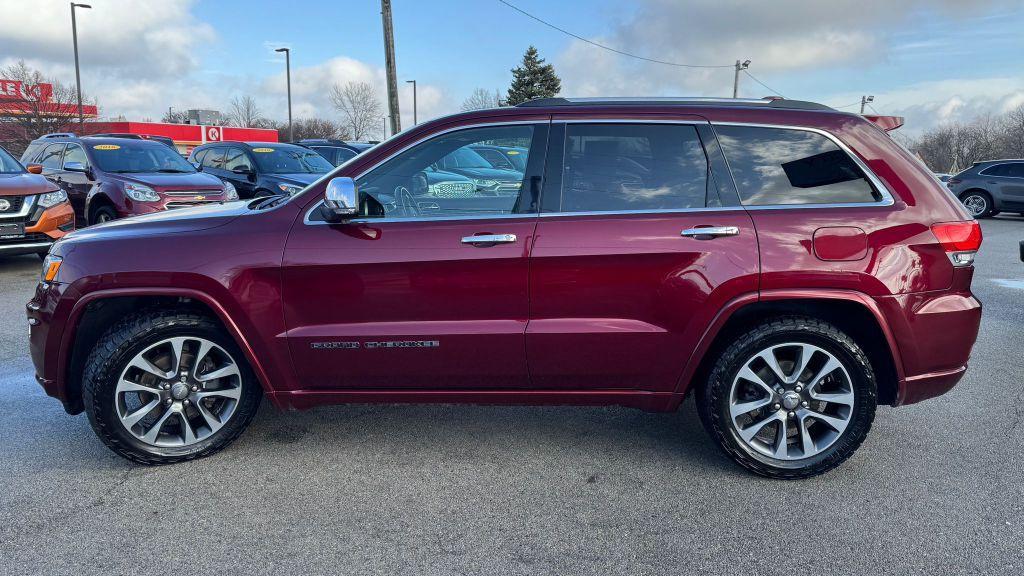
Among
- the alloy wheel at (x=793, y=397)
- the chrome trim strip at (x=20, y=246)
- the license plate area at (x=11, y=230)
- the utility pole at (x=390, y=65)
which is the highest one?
the utility pole at (x=390, y=65)

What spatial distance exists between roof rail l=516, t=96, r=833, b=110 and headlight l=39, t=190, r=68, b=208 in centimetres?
747

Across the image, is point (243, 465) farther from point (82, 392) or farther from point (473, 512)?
point (473, 512)

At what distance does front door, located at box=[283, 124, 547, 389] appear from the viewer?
10.7 ft

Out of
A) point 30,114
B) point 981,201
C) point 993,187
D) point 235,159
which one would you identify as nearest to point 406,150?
point 235,159

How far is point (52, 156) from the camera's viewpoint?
37.6 ft

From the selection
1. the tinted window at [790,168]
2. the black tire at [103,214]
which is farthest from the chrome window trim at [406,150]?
the black tire at [103,214]

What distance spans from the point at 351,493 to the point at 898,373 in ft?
8.47

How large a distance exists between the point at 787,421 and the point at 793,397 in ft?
0.44

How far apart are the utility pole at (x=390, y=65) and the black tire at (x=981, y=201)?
563 inches

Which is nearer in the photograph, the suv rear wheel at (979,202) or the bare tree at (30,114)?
the suv rear wheel at (979,202)

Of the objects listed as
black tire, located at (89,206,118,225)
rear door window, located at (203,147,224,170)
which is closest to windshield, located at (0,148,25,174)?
black tire, located at (89,206,118,225)

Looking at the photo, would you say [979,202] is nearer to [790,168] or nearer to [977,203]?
[977,203]

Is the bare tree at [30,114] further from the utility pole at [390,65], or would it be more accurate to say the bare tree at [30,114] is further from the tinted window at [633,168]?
the tinted window at [633,168]

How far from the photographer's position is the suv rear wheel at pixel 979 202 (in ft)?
58.6
